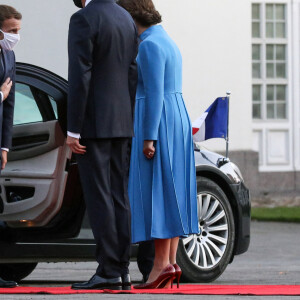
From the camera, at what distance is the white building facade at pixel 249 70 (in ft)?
74.9

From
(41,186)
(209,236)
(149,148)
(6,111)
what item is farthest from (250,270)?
(6,111)

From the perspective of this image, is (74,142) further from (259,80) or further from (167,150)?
(259,80)

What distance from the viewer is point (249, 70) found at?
76.0 ft

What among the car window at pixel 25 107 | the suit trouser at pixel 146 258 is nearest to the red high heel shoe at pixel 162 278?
the suit trouser at pixel 146 258

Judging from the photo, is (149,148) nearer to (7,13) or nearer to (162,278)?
(162,278)

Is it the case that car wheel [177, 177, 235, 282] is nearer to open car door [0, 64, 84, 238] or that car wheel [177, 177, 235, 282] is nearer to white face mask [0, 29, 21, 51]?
open car door [0, 64, 84, 238]

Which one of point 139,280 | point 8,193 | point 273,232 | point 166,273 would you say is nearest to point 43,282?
point 139,280

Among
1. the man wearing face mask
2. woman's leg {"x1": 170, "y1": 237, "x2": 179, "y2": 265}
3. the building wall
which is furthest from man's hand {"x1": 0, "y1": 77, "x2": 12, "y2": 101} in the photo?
the building wall

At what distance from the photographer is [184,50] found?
74.8 feet

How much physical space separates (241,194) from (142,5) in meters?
2.37

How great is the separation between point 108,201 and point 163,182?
63cm

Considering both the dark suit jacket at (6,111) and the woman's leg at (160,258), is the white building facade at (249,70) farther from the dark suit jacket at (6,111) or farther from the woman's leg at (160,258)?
the dark suit jacket at (6,111)

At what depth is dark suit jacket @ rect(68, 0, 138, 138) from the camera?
Answer: 7.27m

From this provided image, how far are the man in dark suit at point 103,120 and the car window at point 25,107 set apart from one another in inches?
49.5
